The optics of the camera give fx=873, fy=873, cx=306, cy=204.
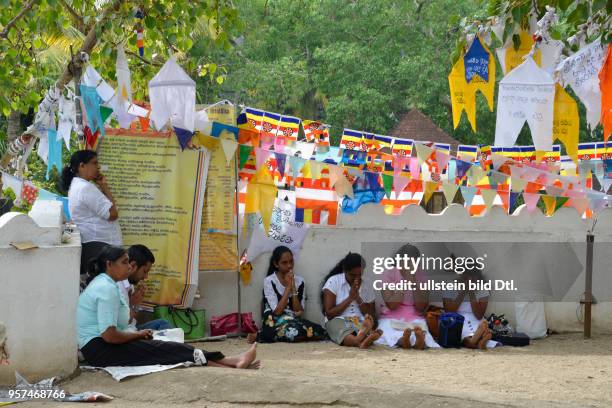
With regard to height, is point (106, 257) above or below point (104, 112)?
below

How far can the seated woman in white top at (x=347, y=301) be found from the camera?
866 centimetres

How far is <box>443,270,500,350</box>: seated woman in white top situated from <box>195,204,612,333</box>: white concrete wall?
38 centimetres

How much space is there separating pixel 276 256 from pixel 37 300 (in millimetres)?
3257

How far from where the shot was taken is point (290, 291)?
8805 mm

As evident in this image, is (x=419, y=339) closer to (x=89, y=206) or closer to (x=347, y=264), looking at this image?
(x=347, y=264)

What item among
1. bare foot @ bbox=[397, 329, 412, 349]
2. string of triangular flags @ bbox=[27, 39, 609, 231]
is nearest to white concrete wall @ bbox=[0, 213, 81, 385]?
string of triangular flags @ bbox=[27, 39, 609, 231]

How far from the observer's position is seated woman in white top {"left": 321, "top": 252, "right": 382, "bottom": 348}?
8.66 m

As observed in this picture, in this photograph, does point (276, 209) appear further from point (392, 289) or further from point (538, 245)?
point (538, 245)

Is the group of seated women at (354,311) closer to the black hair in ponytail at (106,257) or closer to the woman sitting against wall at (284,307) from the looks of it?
the woman sitting against wall at (284,307)

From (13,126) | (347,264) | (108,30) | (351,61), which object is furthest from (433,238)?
(351,61)

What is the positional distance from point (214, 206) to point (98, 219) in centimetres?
130

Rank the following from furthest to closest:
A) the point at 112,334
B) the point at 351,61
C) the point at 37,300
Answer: the point at 351,61 < the point at 112,334 < the point at 37,300

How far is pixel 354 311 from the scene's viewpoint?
889cm

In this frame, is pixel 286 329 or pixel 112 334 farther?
pixel 286 329
